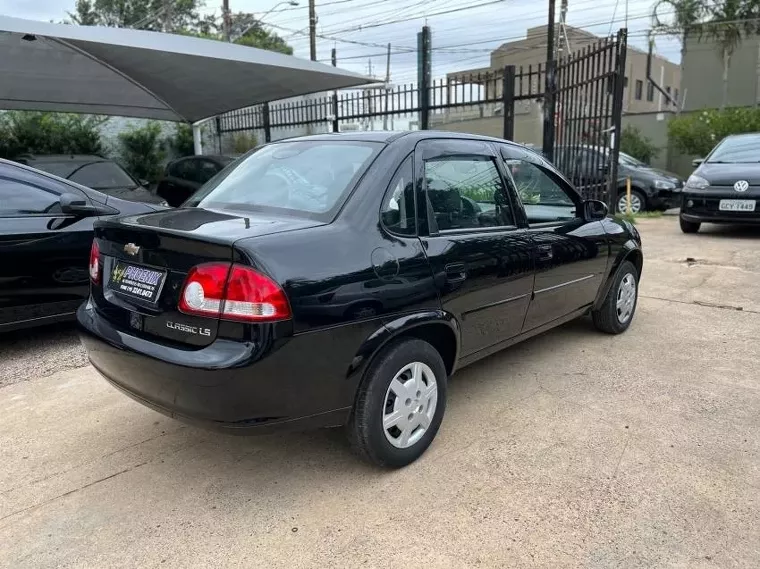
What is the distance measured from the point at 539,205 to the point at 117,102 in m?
10.3

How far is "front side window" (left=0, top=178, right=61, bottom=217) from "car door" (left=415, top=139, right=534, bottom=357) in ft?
10.2

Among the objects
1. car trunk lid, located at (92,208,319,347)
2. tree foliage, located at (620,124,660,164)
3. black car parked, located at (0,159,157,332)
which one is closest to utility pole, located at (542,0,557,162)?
black car parked, located at (0,159,157,332)

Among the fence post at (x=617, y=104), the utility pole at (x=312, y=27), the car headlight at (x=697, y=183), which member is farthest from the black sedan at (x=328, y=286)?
the utility pole at (x=312, y=27)

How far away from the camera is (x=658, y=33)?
23859 millimetres

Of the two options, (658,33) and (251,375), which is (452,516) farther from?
(658,33)

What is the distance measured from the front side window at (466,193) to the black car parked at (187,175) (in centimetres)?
809

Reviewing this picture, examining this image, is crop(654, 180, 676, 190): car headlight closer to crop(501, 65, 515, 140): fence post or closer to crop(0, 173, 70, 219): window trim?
crop(501, 65, 515, 140): fence post

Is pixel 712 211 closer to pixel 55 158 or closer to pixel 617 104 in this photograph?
pixel 617 104

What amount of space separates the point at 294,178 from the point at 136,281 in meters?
0.94

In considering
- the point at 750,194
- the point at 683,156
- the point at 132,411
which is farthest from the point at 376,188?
the point at 683,156

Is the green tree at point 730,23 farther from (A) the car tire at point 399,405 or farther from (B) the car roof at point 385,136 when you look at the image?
(A) the car tire at point 399,405

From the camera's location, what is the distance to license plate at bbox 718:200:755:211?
28.1ft

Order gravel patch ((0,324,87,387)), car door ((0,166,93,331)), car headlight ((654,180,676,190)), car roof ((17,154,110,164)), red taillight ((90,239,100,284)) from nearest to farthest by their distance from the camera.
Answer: red taillight ((90,239,100,284))
gravel patch ((0,324,87,387))
car door ((0,166,93,331))
car roof ((17,154,110,164))
car headlight ((654,180,676,190))

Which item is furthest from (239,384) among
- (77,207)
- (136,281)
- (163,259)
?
(77,207)
